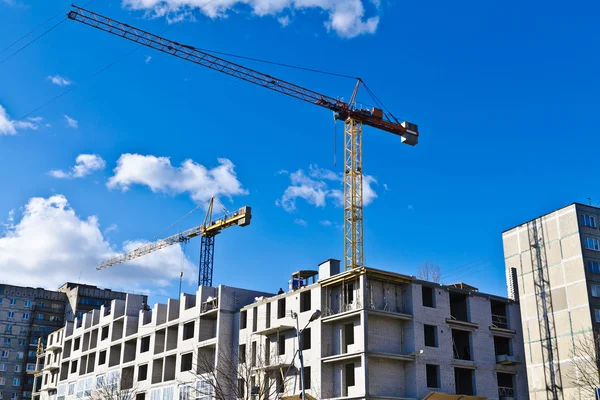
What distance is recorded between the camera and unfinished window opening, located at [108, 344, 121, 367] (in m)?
88.1

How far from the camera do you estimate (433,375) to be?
58500 millimetres

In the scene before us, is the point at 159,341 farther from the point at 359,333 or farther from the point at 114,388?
the point at 359,333

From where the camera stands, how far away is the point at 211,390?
2601 inches

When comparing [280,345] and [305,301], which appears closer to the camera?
[305,301]

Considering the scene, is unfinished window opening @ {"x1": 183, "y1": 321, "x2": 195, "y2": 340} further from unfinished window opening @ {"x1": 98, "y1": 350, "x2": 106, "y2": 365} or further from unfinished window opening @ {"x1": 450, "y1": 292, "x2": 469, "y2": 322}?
unfinished window opening @ {"x1": 450, "y1": 292, "x2": 469, "y2": 322}

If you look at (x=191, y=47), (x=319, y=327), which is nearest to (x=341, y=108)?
(x=191, y=47)

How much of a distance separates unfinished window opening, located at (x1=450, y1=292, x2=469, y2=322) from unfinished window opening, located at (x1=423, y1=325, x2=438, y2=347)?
3.87 m

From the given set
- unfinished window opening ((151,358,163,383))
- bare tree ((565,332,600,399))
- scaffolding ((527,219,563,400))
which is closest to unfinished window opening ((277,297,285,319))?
unfinished window opening ((151,358,163,383))

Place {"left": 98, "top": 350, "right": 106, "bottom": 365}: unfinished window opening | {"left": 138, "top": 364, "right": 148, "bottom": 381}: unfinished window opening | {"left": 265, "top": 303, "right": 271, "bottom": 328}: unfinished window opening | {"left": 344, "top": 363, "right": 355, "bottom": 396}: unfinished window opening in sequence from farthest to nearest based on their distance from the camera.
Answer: {"left": 98, "top": 350, "right": 106, "bottom": 365}: unfinished window opening
{"left": 138, "top": 364, "right": 148, "bottom": 381}: unfinished window opening
{"left": 265, "top": 303, "right": 271, "bottom": 328}: unfinished window opening
{"left": 344, "top": 363, "right": 355, "bottom": 396}: unfinished window opening

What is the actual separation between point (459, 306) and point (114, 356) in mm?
46656

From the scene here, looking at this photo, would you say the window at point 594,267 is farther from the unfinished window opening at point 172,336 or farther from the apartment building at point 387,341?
the unfinished window opening at point 172,336

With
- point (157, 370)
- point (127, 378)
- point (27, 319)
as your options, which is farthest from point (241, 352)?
point (27, 319)

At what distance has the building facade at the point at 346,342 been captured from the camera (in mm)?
56719

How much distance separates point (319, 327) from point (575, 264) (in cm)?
3485
